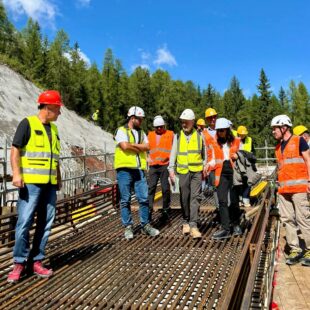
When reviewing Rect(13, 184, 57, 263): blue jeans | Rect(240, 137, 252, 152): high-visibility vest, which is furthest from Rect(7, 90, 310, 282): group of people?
Rect(240, 137, 252, 152): high-visibility vest

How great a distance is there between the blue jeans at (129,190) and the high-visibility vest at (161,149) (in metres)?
1.43

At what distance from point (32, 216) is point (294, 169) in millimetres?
3593

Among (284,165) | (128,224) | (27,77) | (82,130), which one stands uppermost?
(27,77)

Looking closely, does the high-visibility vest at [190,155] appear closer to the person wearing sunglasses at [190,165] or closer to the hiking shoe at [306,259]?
the person wearing sunglasses at [190,165]

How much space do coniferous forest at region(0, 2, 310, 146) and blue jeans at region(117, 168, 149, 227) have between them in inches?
1627

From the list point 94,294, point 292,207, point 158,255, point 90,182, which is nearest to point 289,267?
point 292,207

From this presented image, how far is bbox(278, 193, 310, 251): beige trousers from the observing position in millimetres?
5340

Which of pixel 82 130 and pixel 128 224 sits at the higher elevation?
pixel 82 130

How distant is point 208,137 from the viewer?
19.8 feet

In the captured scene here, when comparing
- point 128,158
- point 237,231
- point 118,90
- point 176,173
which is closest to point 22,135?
point 128,158

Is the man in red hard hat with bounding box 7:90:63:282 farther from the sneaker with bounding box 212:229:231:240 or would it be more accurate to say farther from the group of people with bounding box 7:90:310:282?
the sneaker with bounding box 212:229:231:240

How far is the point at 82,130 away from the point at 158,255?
25533 millimetres

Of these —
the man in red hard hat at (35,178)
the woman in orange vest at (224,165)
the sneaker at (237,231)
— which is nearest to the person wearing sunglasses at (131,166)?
the woman in orange vest at (224,165)

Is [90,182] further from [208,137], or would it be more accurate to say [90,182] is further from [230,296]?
[230,296]
